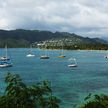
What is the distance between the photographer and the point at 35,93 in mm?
8859

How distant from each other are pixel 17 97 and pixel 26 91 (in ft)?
2.11

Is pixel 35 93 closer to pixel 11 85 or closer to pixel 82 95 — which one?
pixel 11 85

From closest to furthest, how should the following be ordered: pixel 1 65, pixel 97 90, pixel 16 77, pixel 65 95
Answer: pixel 16 77 < pixel 65 95 < pixel 97 90 < pixel 1 65

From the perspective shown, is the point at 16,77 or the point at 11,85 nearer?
the point at 11,85

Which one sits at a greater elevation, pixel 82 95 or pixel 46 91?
pixel 46 91

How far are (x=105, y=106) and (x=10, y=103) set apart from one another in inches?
176

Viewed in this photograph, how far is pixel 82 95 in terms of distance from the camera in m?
39.2

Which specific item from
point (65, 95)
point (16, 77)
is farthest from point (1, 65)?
point (16, 77)

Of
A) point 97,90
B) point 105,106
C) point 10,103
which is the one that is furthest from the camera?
point 97,90

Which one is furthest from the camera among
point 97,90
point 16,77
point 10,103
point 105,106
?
point 97,90

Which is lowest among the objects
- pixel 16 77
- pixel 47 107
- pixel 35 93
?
pixel 47 107

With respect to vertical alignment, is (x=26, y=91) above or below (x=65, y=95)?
above

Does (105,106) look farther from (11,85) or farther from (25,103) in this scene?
(11,85)

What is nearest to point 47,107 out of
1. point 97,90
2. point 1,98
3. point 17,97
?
point 17,97
